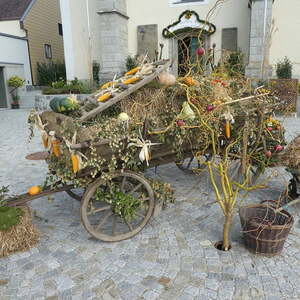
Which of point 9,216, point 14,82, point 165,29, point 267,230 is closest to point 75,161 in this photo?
point 9,216

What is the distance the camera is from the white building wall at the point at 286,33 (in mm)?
11930

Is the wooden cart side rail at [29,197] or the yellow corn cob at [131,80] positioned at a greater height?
the yellow corn cob at [131,80]

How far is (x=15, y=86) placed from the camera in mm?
16297

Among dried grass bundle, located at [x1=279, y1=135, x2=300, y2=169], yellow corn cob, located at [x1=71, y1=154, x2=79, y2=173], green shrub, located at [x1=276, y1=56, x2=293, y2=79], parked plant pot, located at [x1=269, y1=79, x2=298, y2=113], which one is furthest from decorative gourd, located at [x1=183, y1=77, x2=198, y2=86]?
green shrub, located at [x1=276, y1=56, x2=293, y2=79]

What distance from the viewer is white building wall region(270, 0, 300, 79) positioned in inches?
470

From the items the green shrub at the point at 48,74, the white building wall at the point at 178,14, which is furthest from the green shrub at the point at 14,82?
the white building wall at the point at 178,14

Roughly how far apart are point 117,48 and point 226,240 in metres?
11.2

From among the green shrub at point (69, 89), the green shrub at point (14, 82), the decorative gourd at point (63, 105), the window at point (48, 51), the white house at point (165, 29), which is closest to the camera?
the decorative gourd at point (63, 105)

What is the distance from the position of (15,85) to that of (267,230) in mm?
16093

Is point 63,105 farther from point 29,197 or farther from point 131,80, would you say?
point 29,197

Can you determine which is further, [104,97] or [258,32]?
[258,32]

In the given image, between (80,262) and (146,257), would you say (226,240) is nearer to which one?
(146,257)

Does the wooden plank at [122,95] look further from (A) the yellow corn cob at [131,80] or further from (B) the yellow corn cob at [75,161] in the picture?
(B) the yellow corn cob at [75,161]

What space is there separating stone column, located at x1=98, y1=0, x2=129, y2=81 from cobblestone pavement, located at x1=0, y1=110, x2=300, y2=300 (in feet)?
32.4
